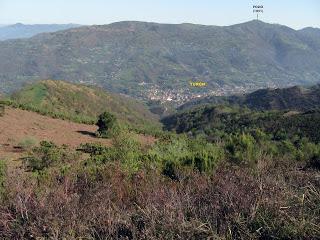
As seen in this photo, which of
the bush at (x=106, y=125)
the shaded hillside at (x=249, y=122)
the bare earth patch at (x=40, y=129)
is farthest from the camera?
the shaded hillside at (x=249, y=122)

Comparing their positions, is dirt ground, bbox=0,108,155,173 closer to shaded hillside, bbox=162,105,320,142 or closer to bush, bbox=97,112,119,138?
bush, bbox=97,112,119,138

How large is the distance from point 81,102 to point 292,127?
199ft

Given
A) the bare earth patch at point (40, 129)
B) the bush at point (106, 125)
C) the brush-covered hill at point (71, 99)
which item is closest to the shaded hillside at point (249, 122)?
the brush-covered hill at point (71, 99)

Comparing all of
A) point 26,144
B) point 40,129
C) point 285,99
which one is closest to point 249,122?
point 40,129

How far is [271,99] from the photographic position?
162 m

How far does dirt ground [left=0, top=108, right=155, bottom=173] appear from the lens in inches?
1557

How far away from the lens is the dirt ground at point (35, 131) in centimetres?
3954

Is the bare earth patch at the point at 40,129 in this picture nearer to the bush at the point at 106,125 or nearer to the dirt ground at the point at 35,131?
the dirt ground at the point at 35,131

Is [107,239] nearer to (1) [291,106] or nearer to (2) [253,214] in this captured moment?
(2) [253,214]

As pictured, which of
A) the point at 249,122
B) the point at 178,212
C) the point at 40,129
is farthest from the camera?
the point at 249,122

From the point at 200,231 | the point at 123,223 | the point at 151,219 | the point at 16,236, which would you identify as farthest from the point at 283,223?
the point at 16,236

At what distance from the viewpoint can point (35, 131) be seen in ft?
157

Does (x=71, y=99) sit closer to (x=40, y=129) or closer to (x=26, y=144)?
(x=40, y=129)

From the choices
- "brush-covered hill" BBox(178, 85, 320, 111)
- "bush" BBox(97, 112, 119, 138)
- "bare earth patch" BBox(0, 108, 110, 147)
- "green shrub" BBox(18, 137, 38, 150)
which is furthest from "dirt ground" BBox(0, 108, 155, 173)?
"brush-covered hill" BBox(178, 85, 320, 111)
